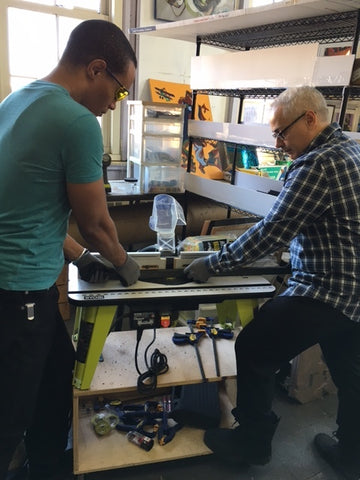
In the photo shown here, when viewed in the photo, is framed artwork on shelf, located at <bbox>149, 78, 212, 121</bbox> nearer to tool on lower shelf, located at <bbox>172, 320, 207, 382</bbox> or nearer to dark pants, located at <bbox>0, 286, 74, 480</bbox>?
tool on lower shelf, located at <bbox>172, 320, 207, 382</bbox>

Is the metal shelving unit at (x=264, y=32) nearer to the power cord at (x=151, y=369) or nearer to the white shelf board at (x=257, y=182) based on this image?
the white shelf board at (x=257, y=182)

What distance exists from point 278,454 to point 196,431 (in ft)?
1.10

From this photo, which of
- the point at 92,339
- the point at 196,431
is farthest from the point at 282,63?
the point at 196,431

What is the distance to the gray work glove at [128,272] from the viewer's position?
45.9 inches

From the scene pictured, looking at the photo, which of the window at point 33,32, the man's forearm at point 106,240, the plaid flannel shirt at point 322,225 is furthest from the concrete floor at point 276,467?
the window at point 33,32

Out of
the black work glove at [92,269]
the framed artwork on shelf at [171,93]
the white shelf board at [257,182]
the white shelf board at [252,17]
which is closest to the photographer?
the black work glove at [92,269]

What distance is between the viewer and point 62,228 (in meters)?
0.99

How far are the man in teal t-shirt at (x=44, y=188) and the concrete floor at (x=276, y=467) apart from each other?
0.55 metres

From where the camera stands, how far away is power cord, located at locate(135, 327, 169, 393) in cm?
127

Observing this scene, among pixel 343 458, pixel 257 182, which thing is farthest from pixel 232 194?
pixel 343 458

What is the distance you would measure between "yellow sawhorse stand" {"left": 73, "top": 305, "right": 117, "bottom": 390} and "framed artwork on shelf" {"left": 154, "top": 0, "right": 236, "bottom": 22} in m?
2.47

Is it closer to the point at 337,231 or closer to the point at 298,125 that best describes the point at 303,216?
the point at 337,231

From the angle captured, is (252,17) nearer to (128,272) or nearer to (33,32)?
(128,272)

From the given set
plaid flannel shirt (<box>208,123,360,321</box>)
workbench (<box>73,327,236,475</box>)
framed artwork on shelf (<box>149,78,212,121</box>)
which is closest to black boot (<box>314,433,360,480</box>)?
workbench (<box>73,327,236,475</box>)
